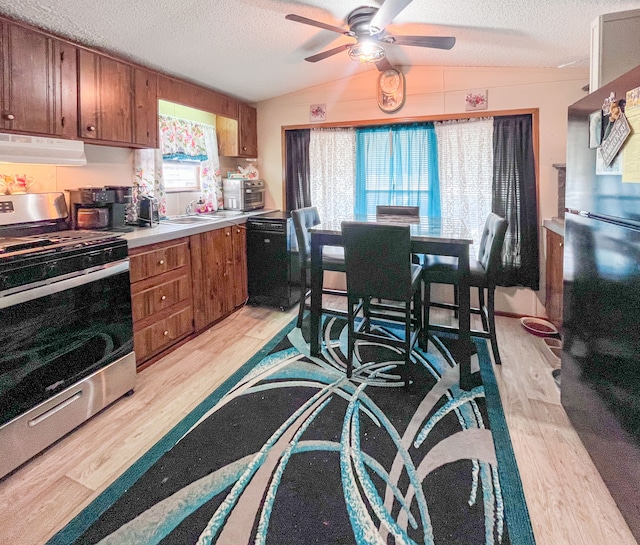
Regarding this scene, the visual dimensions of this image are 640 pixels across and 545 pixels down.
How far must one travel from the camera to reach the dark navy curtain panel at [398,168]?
3799 mm

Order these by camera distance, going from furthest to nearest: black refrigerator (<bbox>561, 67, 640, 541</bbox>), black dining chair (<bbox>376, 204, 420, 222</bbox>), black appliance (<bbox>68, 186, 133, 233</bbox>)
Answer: black dining chair (<bbox>376, 204, 420, 222</bbox>) < black appliance (<bbox>68, 186, 133, 233</bbox>) < black refrigerator (<bbox>561, 67, 640, 541</bbox>)

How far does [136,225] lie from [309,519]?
242cm

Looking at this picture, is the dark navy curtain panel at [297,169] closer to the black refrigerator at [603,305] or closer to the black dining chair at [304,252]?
the black dining chair at [304,252]

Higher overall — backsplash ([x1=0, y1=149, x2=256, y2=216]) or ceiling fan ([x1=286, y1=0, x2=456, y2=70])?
ceiling fan ([x1=286, y1=0, x2=456, y2=70])

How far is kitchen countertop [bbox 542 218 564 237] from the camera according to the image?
283 centimetres

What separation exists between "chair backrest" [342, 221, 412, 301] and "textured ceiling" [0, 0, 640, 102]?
135 centimetres

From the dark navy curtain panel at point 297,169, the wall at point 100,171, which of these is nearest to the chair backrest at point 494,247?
the dark navy curtain panel at point 297,169

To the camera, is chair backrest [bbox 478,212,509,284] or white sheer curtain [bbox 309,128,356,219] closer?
chair backrest [bbox 478,212,509,284]

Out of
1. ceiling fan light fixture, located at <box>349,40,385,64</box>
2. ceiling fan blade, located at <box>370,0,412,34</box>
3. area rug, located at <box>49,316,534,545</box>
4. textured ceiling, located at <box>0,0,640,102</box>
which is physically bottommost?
area rug, located at <box>49,316,534,545</box>

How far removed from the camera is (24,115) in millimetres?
2094

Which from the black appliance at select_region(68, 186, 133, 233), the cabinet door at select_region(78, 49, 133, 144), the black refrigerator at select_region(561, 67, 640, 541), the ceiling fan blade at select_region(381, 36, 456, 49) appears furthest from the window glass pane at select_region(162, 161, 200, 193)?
the black refrigerator at select_region(561, 67, 640, 541)

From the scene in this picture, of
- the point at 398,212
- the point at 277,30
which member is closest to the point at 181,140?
the point at 277,30

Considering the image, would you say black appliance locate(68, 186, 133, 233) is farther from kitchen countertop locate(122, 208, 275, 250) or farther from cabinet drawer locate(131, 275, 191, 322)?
cabinet drawer locate(131, 275, 191, 322)

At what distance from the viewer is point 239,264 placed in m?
3.70
